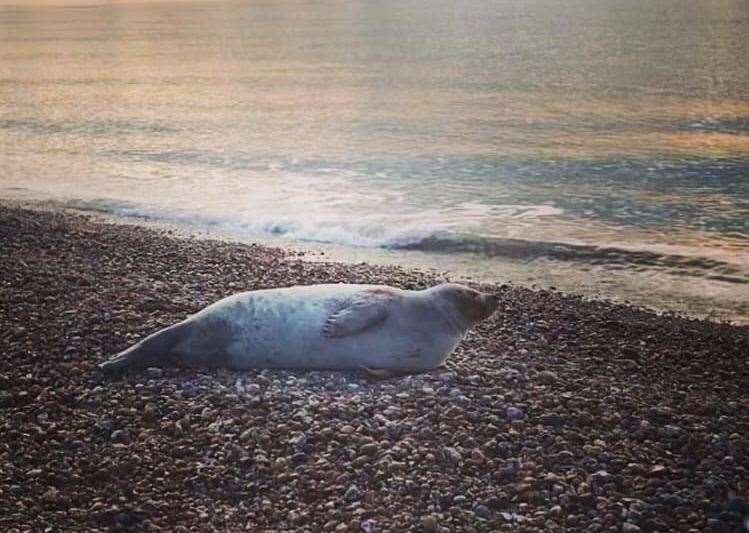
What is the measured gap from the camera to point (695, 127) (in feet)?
69.8

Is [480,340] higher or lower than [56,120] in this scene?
lower

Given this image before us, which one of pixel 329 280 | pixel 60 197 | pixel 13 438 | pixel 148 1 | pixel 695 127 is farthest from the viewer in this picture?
pixel 148 1

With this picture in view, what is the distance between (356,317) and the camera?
21.3 feet

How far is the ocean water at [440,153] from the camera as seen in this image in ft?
37.6

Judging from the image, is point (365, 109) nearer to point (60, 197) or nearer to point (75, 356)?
point (60, 197)

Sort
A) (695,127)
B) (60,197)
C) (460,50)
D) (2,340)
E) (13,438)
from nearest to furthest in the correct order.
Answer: (13,438), (2,340), (60,197), (695,127), (460,50)

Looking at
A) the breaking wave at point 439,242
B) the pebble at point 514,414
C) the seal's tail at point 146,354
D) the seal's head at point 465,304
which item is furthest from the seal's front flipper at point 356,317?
the breaking wave at point 439,242

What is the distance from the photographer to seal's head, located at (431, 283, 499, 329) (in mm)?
6953

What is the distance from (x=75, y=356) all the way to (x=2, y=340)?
0.71 meters

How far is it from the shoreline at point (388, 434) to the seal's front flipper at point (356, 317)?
0.31m

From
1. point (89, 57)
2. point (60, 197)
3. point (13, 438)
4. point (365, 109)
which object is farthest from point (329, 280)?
point (89, 57)

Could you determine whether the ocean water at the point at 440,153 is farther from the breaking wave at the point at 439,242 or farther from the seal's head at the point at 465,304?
the seal's head at the point at 465,304

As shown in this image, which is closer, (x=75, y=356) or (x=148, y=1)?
(x=75, y=356)

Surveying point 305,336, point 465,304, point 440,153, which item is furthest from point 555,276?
point 440,153
